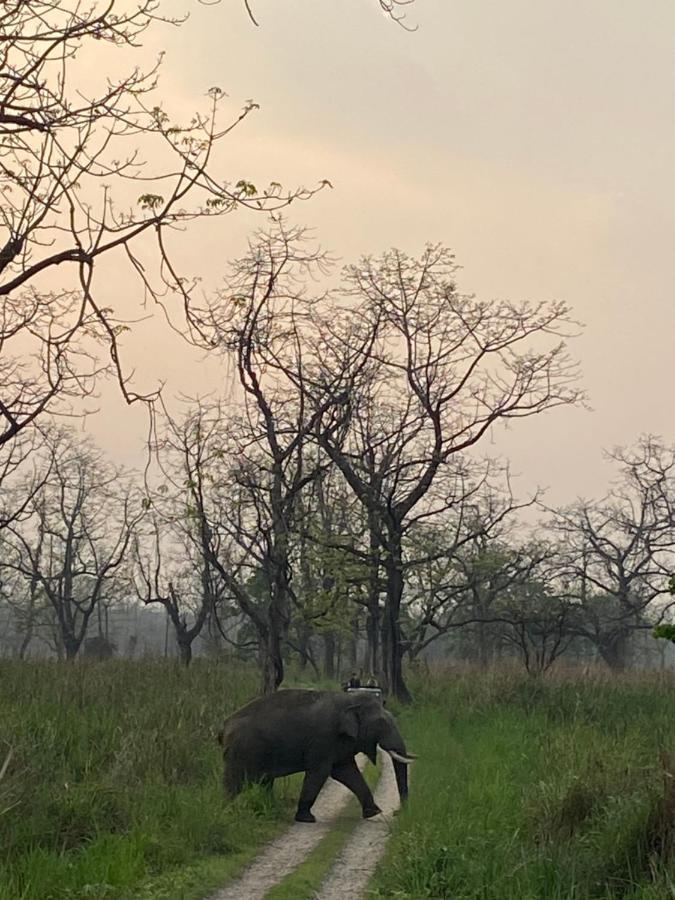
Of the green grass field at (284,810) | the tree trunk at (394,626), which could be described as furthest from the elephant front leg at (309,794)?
the tree trunk at (394,626)

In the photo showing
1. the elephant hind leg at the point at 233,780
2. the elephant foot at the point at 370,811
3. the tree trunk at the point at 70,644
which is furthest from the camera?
the tree trunk at the point at 70,644

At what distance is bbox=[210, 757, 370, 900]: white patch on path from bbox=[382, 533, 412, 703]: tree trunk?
14148 mm

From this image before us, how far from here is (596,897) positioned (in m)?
8.44

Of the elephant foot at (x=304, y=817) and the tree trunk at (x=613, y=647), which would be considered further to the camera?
the tree trunk at (x=613, y=647)

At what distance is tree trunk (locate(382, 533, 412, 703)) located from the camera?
29234 millimetres

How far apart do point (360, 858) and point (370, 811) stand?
2449 mm

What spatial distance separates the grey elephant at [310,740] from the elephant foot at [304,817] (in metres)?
0.16

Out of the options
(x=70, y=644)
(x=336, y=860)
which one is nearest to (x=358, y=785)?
(x=336, y=860)

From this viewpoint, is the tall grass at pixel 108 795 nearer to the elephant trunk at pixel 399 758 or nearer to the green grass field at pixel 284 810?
the green grass field at pixel 284 810

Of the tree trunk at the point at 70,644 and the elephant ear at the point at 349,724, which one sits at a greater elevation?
the tree trunk at the point at 70,644

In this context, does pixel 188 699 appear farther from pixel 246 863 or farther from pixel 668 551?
pixel 668 551

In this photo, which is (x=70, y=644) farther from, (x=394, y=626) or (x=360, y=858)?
(x=360, y=858)

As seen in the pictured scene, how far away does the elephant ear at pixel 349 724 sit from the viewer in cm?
1410

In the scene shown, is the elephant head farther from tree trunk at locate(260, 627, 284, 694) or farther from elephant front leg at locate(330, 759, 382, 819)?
tree trunk at locate(260, 627, 284, 694)
